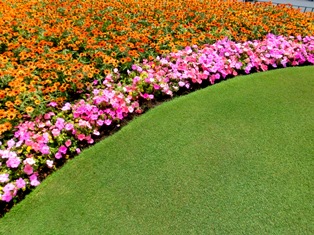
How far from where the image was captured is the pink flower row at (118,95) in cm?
308

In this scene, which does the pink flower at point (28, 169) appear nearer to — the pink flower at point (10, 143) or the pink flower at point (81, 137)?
the pink flower at point (10, 143)

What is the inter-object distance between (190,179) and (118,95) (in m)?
1.55

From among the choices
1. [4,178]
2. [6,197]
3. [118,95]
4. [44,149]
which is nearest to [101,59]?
[118,95]

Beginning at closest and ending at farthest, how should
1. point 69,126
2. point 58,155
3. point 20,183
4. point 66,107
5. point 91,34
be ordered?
1. point 20,183
2. point 58,155
3. point 69,126
4. point 66,107
5. point 91,34

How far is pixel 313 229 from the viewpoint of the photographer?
8.77 ft

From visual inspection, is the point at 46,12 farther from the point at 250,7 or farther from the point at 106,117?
the point at 250,7

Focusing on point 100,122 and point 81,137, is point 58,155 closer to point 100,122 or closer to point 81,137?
point 81,137

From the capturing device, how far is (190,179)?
10.3 ft

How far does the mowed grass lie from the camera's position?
107 inches

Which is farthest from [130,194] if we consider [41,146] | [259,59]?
[259,59]

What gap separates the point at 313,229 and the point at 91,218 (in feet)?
6.56

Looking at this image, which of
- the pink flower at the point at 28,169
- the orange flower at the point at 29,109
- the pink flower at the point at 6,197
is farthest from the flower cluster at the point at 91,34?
the pink flower at the point at 6,197

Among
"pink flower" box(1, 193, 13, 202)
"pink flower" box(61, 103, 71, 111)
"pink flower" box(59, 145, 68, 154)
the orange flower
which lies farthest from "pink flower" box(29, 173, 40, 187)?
"pink flower" box(61, 103, 71, 111)

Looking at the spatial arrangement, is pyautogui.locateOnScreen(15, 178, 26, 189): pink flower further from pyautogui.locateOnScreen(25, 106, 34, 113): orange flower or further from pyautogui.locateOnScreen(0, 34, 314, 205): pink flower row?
pyautogui.locateOnScreen(25, 106, 34, 113): orange flower
